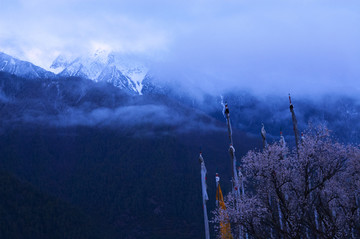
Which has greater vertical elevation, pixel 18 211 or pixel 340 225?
pixel 18 211

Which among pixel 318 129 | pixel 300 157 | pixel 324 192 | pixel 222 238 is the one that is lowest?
pixel 222 238

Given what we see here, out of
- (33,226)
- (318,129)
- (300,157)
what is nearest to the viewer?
(300,157)

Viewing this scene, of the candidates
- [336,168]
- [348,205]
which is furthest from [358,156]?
[336,168]

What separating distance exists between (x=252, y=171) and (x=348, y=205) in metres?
12.4

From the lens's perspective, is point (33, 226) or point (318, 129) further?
point (33, 226)

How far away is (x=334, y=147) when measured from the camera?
38.9 metres

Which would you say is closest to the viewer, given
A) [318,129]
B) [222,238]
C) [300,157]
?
[300,157]

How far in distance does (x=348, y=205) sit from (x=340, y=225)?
3.87 m

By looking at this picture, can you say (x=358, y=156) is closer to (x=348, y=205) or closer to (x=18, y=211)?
(x=348, y=205)

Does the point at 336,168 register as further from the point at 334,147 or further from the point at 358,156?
the point at 358,156

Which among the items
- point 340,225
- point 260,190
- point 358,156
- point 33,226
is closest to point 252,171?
point 260,190

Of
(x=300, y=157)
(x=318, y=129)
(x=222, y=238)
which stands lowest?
(x=222, y=238)

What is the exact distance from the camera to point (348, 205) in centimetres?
4238

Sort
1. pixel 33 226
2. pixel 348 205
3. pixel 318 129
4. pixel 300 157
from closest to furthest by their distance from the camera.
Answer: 1. pixel 300 157
2. pixel 318 129
3. pixel 348 205
4. pixel 33 226
